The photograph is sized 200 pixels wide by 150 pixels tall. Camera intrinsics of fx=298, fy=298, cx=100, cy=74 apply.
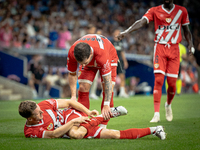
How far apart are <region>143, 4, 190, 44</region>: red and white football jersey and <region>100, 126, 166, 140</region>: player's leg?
2.87 m

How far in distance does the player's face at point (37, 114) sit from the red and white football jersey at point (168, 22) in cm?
341

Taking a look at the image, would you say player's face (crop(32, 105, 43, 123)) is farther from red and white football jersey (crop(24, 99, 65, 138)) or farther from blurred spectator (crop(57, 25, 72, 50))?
blurred spectator (crop(57, 25, 72, 50))

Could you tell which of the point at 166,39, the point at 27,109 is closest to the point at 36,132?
the point at 27,109

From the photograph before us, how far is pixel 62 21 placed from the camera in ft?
58.0

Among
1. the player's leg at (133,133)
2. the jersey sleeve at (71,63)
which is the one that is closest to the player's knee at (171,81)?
the jersey sleeve at (71,63)

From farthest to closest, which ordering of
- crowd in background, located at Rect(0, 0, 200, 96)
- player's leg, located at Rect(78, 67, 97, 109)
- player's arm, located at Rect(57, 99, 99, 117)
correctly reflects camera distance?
1. crowd in background, located at Rect(0, 0, 200, 96)
2. player's leg, located at Rect(78, 67, 97, 109)
3. player's arm, located at Rect(57, 99, 99, 117)

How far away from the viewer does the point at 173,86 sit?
22.0 feet

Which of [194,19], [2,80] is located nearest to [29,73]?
[2,80]

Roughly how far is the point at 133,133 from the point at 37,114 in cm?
137

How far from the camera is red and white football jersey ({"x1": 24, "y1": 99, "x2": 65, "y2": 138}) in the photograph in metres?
4.29

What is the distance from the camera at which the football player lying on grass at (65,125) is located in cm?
414

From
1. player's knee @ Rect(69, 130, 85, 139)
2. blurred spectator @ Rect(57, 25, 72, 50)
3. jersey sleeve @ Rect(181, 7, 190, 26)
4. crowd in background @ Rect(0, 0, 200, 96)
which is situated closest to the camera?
player's knee @ Rect(69, 130, 85, 139)

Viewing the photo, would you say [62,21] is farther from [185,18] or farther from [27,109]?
[27,109]

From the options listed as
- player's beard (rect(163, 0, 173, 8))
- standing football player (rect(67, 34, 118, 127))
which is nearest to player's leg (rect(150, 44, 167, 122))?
player's beard (rect(163, 0, 173, 8))
